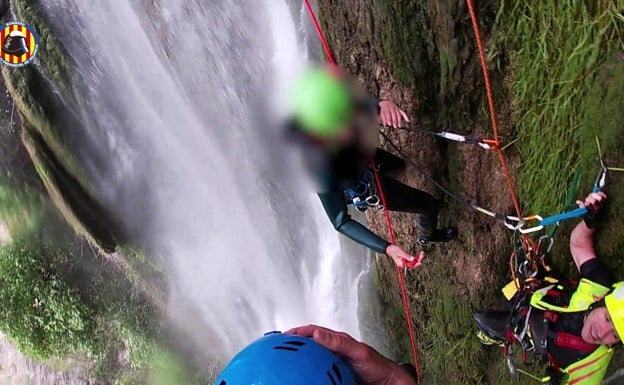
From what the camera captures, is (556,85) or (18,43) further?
(18,43)

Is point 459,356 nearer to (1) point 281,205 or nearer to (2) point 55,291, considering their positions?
(1) point 281,205

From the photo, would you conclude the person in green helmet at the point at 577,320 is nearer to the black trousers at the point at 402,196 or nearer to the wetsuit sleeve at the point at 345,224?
the wetsuit sleeve at the point at 345,224

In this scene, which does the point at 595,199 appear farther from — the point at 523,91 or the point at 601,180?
the point at 523,91

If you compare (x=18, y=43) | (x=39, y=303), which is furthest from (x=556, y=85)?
(x=39, y=303)

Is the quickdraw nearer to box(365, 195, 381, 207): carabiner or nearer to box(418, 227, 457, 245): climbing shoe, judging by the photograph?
box(365, 195, 381, 207): carabiner

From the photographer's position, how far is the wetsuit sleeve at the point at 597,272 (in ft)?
5.64

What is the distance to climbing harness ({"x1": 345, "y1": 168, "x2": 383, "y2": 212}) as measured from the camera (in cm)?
217

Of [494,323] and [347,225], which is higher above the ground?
[347,225]

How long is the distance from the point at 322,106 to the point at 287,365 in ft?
2.73

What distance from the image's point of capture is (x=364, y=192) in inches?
86.5

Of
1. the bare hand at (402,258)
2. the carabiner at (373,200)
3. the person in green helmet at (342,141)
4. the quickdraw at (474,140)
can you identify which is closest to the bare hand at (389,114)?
the person in green helmet at (342,141)

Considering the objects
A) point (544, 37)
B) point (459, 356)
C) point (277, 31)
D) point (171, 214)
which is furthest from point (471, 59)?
point (171, 214)

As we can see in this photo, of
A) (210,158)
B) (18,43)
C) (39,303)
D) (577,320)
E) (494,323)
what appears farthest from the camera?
(39,303)

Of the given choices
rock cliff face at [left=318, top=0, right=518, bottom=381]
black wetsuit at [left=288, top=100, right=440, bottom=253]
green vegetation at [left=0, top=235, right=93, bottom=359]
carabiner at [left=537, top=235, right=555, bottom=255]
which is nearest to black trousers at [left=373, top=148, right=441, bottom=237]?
black wetsuit at [left=288, top=100, right=440, bottom=253]
